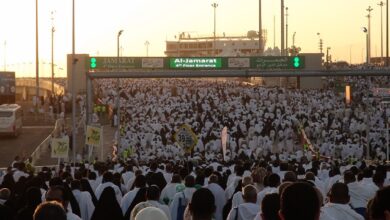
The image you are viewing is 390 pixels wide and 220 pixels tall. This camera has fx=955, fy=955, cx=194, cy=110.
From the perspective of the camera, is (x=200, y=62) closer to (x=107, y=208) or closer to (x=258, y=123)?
(x=258, y=123)

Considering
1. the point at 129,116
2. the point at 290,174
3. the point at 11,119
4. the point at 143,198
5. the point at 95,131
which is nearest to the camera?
the point at 290,174

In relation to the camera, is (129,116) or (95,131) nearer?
(95,131)

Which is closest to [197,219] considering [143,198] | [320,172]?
[143,198]

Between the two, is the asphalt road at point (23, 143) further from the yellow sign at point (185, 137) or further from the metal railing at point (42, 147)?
the yellow sign at point (185, 137)

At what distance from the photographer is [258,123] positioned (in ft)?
135

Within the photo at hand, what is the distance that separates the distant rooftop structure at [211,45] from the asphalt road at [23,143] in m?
105

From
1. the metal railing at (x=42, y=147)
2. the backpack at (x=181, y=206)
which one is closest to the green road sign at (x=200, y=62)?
the metal railing at (x=42, y=147)

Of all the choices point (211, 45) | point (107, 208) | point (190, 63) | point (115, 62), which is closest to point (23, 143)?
point (115, 62)

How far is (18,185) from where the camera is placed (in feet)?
43.0

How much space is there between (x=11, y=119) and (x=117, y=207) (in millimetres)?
33918

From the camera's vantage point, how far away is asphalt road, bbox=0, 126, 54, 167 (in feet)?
125

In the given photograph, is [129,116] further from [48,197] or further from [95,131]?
[48,197]

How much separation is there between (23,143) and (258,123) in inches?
414

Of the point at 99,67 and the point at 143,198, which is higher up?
the point at 99,67
